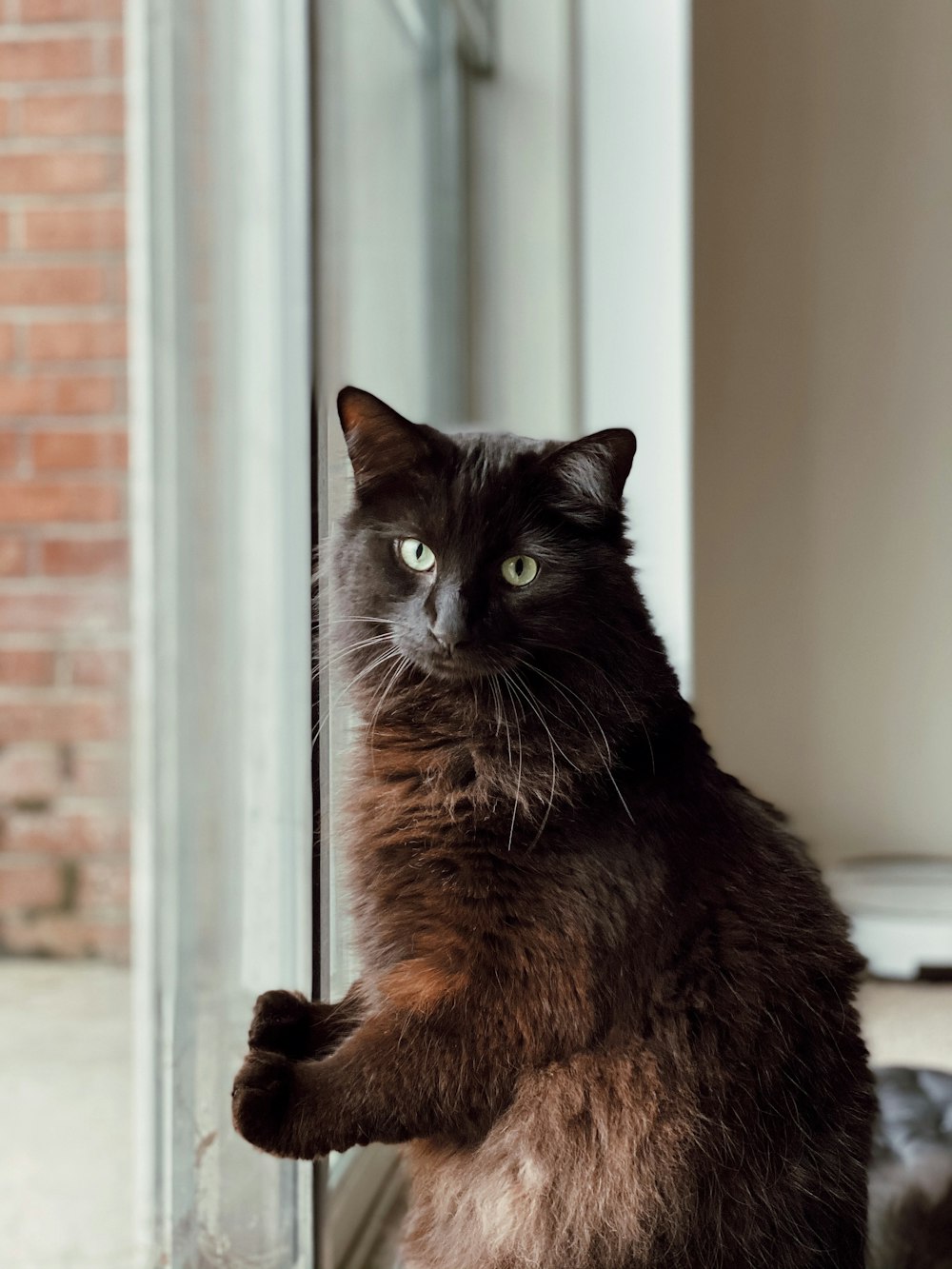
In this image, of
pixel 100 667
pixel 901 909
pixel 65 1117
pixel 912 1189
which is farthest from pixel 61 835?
pixel 901 909

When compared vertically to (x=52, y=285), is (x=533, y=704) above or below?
below

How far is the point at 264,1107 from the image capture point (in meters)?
0.59

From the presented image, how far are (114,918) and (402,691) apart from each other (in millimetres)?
472

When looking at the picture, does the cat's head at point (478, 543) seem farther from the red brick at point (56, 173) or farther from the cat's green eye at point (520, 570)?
the red brick at point (56, 173)

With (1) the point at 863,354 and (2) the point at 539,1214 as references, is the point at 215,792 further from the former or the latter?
(1) the point at 863,354

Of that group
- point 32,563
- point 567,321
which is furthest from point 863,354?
point 32,563

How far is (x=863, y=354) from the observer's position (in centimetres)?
135

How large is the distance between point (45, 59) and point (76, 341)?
21 cm

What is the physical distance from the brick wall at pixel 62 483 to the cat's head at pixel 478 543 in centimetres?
34

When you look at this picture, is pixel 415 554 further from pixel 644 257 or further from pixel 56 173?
pixel 644 257

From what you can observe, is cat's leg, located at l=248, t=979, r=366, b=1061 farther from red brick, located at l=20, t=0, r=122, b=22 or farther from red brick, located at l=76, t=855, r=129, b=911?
red brick, located at l=20, t=0, r=122, b=22

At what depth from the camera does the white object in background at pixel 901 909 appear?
1407mm

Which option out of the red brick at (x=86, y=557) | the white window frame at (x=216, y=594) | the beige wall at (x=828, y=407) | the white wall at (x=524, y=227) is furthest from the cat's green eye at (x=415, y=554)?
the white wall at (x=524, y=227)

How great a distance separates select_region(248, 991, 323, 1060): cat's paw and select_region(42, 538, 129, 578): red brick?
421 millimetres
